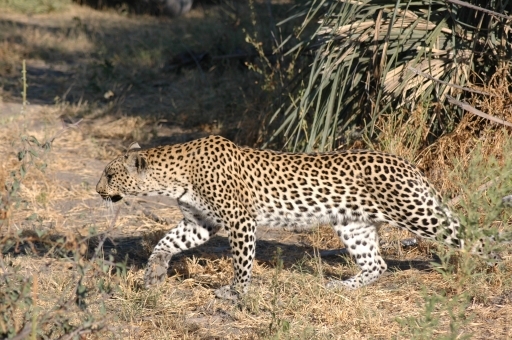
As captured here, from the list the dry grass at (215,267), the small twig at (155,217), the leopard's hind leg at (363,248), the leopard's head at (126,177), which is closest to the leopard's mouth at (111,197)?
the leopard's head at (126,177)

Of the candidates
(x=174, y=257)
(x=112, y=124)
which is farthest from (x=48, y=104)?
(x=174, y=257)

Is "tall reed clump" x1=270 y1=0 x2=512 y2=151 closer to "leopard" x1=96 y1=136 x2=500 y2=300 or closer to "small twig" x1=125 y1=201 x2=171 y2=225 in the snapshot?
"leopard" x1=96 y1=136 x2=500 y2=300

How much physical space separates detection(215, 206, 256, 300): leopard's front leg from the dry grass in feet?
0.44

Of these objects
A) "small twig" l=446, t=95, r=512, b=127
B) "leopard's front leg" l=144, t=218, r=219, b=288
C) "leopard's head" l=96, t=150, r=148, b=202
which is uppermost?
"small twig" l=446, t=95, r=512, b=127

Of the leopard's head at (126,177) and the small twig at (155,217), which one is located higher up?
the leopard's head at (126,177)

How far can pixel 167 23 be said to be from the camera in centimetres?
1680

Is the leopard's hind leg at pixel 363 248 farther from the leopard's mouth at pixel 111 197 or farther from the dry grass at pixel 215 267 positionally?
the leopard's mouth at pixel 111 197

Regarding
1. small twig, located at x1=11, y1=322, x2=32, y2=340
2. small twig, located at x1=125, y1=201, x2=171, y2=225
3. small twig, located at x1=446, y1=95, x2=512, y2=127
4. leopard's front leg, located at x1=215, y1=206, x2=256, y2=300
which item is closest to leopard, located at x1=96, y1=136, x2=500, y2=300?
leopard's front leg, located at x1=215, y1=206, x2=256, y2=300

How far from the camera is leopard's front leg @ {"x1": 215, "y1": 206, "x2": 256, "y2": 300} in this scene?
5.86 meters

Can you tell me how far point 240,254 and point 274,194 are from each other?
1.70ft

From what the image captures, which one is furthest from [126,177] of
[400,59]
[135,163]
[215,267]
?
[400,59]

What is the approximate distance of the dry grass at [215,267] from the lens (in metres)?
5.11

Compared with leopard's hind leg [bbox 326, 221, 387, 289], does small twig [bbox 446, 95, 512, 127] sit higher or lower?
higher

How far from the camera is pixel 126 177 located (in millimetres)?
6242
